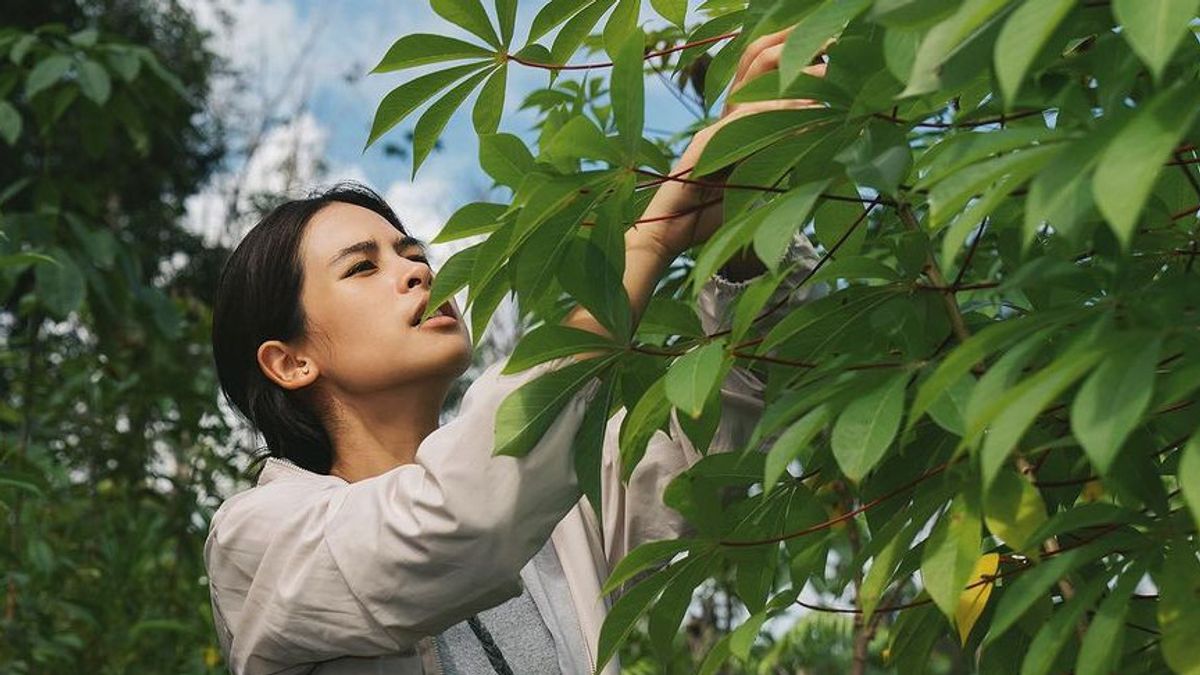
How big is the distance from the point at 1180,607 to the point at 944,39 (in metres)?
0.30

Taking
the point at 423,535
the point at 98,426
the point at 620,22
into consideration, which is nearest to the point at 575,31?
the point at 620,22

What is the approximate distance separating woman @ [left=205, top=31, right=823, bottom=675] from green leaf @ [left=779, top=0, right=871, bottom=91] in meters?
0.28

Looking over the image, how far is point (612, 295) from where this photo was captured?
88 centimetres

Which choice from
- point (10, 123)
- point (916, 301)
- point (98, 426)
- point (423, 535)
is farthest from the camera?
point (98, 426)

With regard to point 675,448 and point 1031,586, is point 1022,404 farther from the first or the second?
point 675,448

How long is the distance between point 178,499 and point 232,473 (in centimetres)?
15

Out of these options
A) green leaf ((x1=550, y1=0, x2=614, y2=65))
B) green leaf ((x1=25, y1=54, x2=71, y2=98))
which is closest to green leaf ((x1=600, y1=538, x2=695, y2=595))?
green leaf ((x1=550, y1=0, x2=614, y2=65))

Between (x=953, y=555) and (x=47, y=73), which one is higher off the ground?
(x=47, y=73)

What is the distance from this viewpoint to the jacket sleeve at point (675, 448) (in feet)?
4.47

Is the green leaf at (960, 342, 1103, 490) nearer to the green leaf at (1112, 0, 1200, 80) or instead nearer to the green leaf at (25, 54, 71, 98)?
the green leaf at (1112, 0, 1200, 80)

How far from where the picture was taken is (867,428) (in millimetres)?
732

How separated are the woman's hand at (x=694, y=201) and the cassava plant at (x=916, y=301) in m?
0.03

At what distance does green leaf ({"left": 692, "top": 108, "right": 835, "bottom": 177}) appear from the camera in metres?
0.80

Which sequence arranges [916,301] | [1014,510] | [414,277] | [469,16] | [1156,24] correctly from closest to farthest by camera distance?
[1156,24] → [1014,510] → [916,301] → [469,16] → [414,277]
